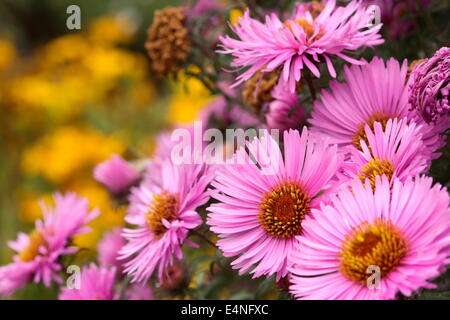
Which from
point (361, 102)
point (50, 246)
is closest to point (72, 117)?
point (50, 246)

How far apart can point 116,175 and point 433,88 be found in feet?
2.03

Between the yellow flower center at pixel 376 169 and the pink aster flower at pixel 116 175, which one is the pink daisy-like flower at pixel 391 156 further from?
the pink aster flower at pixel 116 175

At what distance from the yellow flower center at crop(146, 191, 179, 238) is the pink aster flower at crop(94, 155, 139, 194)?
0.28 m

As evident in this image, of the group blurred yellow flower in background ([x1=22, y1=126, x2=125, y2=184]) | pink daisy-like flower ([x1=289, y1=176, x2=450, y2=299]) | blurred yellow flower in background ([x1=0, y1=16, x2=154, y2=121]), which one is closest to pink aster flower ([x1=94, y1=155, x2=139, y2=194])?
pink daisy-like flower ([x1=289, y1=176, x2=450, y2=299])

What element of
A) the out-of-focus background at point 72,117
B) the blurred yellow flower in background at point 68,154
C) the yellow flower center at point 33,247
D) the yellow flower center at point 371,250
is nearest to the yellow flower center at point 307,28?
the yellow flower center at point 371,250

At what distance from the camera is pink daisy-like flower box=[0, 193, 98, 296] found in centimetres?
89

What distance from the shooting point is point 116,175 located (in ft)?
3.43

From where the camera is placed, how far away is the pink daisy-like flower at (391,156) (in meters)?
0.57

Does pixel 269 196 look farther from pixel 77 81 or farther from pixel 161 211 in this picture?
pixel 77 81

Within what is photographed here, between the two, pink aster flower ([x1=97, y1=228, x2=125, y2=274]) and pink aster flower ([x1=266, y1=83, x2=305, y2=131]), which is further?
pink aster flower ([x1=97, y1=228, x2=125, y2=274])

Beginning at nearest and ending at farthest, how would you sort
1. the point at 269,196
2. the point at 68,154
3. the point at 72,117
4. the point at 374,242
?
the point at 374,242
the point at 269,196
the point at 68,154
the point at 72,117

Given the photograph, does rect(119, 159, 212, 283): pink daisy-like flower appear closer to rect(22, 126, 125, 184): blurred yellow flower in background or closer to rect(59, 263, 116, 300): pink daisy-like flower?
rect(59, 263, 116, 300): pink daisy-like flower
